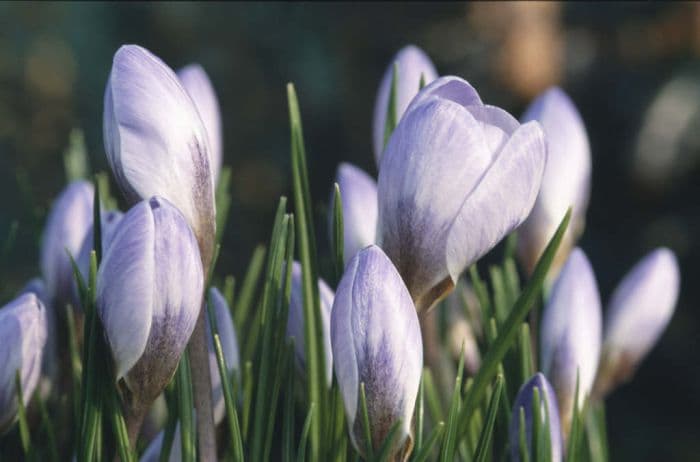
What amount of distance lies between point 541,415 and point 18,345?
0.23 metres

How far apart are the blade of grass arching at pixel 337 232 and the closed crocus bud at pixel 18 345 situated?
132 mm

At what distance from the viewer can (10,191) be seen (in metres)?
2.08

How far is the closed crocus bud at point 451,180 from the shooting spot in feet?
1.38

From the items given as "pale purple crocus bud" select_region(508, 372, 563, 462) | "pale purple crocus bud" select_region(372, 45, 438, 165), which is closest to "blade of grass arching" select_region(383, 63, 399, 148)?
"pale purple crocus bud" select_region(372, 45, 438, 165)

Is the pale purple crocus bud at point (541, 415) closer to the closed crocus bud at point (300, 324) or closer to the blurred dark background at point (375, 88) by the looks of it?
the closed crocus bud at point (300, 324)

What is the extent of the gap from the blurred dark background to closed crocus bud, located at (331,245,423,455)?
1353 mm

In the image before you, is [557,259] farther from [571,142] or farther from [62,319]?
[62,319]

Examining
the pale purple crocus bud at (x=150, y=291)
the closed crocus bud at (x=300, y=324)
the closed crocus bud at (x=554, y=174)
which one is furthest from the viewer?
the closed crocus bud at (x=554, y=174)

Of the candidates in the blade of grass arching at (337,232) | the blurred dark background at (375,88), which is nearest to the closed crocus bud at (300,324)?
the blade of grass arching at (337,232)

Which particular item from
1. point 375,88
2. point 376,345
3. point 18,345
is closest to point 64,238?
point 18,345

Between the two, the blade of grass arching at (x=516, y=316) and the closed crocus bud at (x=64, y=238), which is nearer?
the blade of grass arching at (x=516, y=316)

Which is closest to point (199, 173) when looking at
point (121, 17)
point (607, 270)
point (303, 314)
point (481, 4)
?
point (303, 314)

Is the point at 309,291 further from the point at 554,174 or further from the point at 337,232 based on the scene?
the point at 554,174

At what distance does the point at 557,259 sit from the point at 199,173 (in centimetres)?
30
